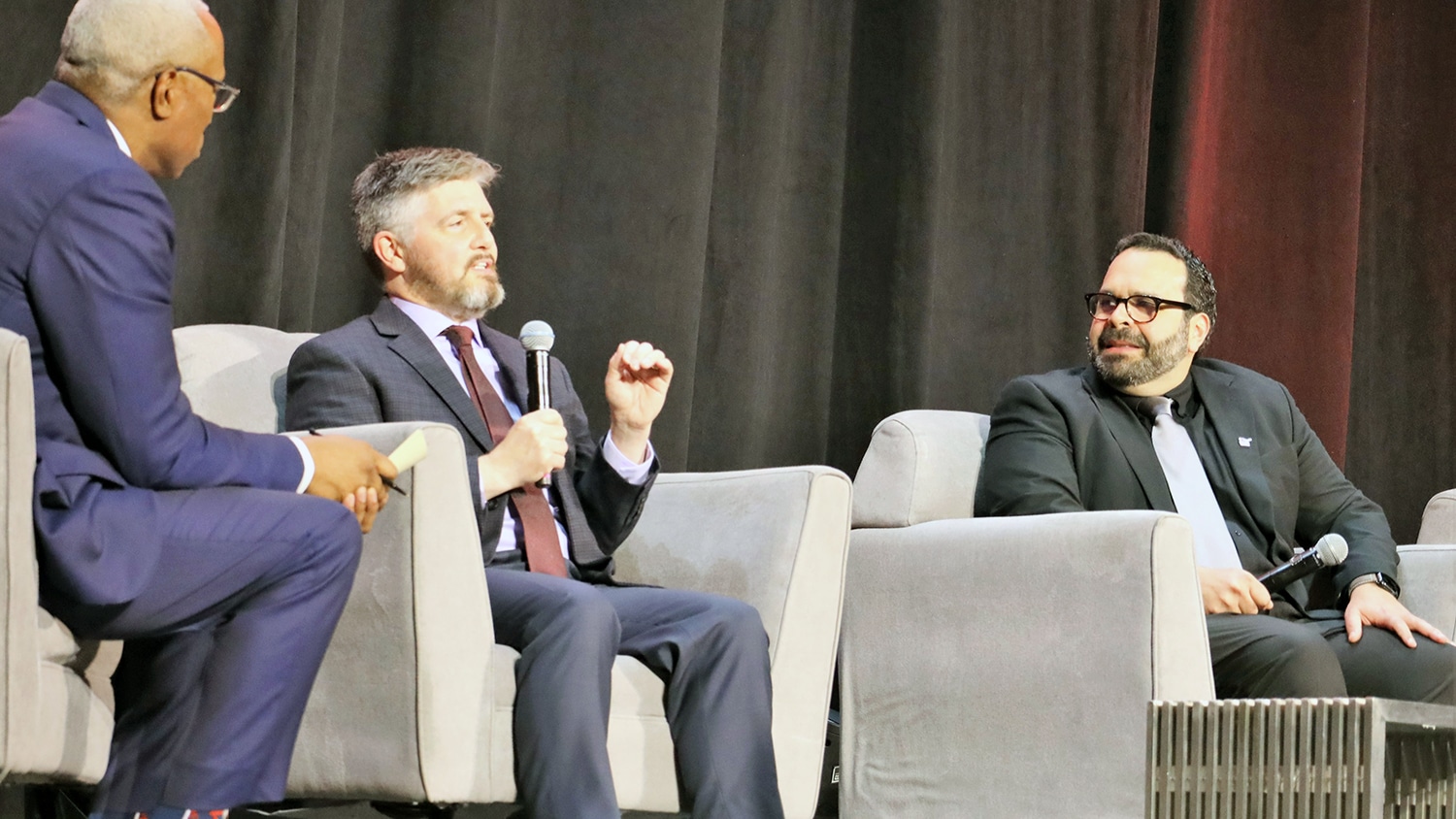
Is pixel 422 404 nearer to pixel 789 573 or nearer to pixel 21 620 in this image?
pixel 789 573

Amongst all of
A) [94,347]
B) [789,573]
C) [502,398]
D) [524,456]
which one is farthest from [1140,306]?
[94,347]

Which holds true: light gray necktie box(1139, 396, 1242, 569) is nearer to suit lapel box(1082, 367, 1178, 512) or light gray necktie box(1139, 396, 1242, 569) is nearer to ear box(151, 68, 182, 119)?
suit lapel box(1082, 367, 1178, 512)

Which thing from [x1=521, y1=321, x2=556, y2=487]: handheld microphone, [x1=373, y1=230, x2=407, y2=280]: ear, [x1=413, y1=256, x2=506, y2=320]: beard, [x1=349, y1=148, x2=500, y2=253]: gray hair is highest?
[x1=349, y1=148, x2=500, y2=253]: gray hair

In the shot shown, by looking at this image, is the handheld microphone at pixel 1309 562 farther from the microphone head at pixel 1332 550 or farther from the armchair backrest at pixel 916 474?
the armchair backrest at pixel 916 474

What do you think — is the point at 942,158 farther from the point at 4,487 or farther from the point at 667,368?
the point at 4,487

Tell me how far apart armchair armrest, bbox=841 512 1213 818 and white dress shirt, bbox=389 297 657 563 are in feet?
1.60

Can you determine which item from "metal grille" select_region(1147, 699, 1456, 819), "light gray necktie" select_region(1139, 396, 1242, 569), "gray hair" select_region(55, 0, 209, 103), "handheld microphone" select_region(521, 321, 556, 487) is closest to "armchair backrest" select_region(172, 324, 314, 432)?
"handheld microphone" select_region(521, 321, 556, 487)

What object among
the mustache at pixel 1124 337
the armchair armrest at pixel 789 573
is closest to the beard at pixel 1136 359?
the mustache at pixel 1124 337

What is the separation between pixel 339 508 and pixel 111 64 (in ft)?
1.87

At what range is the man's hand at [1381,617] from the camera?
8.79ft

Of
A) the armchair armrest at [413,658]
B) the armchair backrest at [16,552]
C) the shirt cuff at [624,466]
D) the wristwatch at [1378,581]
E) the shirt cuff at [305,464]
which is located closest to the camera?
the armchair backrest at [16,552]

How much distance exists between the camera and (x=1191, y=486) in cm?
296

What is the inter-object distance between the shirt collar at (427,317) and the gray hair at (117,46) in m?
0.72

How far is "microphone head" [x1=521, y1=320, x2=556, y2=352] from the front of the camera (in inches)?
91.6
